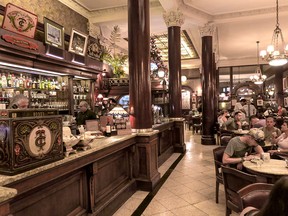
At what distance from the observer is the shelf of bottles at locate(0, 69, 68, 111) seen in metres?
5.03

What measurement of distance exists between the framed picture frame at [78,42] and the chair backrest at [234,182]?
5.34 metres

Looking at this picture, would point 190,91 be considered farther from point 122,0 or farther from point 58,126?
point 58,126

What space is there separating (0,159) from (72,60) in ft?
16.8

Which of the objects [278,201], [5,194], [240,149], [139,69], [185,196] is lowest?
[185,196]

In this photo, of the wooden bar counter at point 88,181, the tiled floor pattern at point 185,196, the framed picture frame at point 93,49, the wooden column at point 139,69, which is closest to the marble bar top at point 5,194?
the wooden bar counter at point 88,181

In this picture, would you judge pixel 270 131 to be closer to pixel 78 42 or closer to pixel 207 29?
pixel 207 29

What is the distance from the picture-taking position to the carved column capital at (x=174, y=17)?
24.1 ft

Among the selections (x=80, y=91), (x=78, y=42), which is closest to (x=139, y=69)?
(x=78, y=42)

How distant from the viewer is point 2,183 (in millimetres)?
1644

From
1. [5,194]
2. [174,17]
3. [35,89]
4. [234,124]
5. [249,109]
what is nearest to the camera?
[5,194]

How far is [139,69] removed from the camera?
4355mm

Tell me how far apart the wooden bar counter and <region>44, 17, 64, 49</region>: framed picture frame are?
3385 mm

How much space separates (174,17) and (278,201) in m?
7.14

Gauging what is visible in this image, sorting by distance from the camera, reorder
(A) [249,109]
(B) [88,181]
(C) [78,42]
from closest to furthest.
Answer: (B) [88,181]
(C) [78,42]
(A) [249,109]
